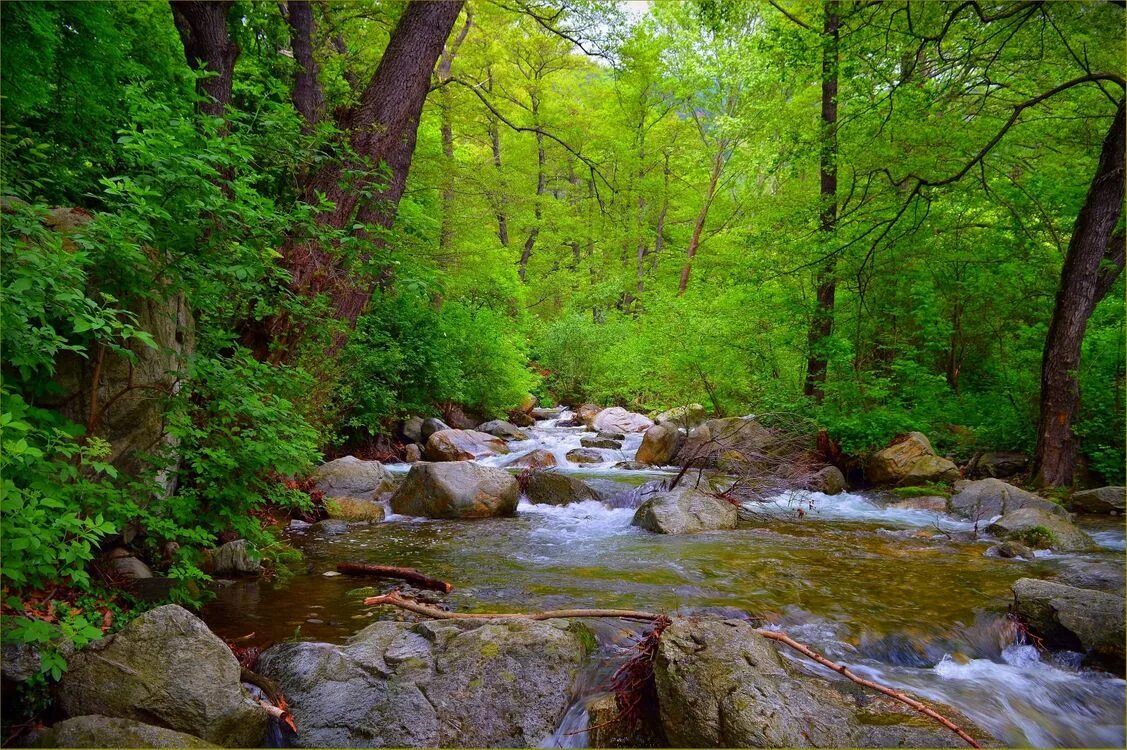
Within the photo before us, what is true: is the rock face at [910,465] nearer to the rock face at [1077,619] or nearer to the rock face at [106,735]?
the rock face at [1077,619]

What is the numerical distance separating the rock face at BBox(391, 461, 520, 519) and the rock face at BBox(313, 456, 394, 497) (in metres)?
0.48

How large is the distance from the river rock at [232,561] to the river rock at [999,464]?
10241 mm

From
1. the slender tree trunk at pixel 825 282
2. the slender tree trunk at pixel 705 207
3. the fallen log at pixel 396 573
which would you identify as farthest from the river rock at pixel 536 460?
the slender tree trunk at pixel 705 207

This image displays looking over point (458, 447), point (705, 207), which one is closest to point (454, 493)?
point (458, 447)

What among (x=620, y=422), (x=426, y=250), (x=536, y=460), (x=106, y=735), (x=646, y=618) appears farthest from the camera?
(x=620, y=422)

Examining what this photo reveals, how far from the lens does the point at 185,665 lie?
2906 mm

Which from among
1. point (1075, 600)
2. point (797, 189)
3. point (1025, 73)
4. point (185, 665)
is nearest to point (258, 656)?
point (185, 665)

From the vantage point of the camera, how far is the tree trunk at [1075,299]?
294 inches

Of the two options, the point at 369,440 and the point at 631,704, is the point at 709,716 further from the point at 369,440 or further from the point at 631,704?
the point at 369,440

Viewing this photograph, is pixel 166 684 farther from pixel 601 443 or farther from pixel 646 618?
pixel 601 443

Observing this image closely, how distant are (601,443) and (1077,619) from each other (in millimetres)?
10559

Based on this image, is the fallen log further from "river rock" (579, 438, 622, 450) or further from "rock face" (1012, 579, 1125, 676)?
"river rock" (579, 438, 622, 450)

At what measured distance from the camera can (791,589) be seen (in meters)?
5.32

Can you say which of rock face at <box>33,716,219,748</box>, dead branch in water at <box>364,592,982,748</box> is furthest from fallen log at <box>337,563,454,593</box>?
rock face at <box>33,716,219,748</box>
